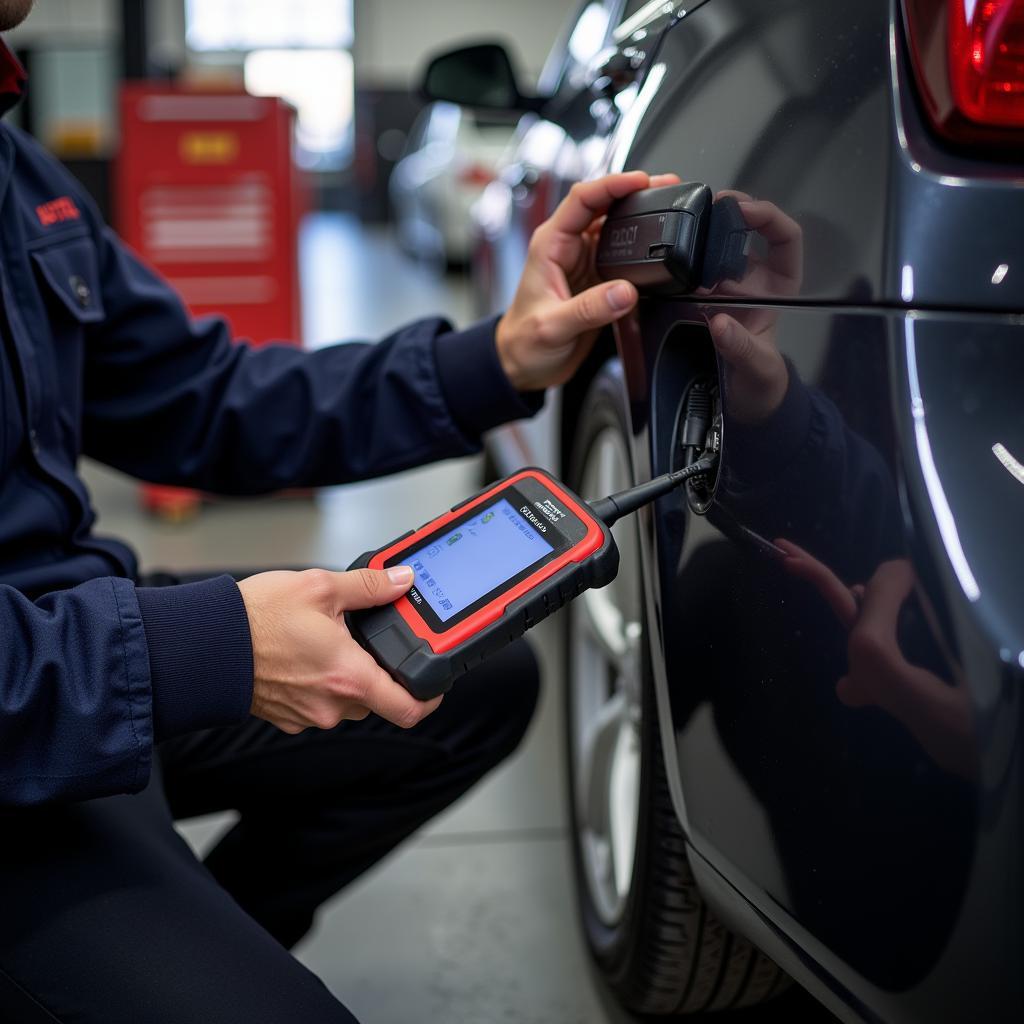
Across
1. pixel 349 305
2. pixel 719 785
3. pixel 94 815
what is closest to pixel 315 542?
pixel 94 815

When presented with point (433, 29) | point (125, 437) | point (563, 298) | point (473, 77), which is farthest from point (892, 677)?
point (433, 29)

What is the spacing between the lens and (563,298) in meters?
1.13

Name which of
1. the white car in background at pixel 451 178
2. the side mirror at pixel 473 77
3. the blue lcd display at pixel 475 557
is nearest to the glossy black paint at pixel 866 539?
the blue lcd display at pixel 475 557

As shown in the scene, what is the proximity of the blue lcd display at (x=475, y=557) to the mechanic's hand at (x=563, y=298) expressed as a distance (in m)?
0.20

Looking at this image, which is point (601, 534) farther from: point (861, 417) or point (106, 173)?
point (106, 173)

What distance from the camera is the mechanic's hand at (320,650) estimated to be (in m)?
0.84

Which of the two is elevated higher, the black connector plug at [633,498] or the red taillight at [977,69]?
the red taillight at [977,69]

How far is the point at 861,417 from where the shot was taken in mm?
656

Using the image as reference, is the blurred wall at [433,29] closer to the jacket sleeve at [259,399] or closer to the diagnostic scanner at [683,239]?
the jacket sleeve at [259,399]

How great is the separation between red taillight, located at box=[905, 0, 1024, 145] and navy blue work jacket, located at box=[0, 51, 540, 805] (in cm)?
56

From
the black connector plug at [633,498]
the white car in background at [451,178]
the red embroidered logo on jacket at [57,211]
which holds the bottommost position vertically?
the white car in background at [451,178]

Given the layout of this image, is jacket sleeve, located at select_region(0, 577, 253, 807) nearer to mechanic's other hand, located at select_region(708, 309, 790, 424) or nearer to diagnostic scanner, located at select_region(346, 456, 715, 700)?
diagnostic scanner, located at select_region(346, 456, 715, 700)

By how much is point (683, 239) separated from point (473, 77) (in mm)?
1126

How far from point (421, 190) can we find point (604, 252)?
8.69 meters
